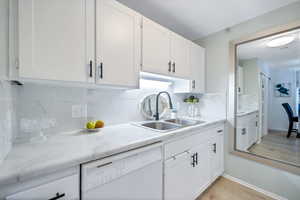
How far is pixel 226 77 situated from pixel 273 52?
63 centimetres

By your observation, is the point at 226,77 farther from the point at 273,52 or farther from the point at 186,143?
the point at 186,143

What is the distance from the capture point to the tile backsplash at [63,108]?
0.98 m

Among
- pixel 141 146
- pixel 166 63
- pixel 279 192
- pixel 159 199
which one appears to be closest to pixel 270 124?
pixel 279 192

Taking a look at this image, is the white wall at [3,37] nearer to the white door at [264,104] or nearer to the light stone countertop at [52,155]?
the light stone countertop at [52,155]

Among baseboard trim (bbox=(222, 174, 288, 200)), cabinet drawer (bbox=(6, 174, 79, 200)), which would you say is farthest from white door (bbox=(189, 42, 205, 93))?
cabinet drawer (bbox=(6, 174, 79, 200))

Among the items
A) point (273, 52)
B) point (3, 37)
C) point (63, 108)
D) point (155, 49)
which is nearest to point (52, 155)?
point (63, 108)

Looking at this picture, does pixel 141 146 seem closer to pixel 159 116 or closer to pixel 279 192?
pixel 159 116

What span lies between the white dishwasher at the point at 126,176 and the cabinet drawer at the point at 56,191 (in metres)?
0.04

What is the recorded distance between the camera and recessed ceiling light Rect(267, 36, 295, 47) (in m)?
1.56

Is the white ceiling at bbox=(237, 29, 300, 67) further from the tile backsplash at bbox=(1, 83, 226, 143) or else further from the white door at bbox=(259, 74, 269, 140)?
the tile backsplash at bbox=(1, 83, 226, 143)

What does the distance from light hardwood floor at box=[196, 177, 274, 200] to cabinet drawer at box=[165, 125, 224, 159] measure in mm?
Result: 724

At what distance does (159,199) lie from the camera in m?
1.08

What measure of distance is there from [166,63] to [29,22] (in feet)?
4.01

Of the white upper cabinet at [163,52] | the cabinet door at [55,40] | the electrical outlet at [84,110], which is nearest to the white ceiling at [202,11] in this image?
the white upper cabinet at [163,52]
